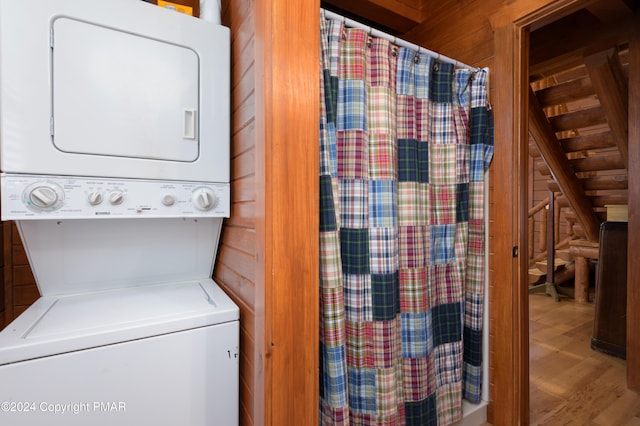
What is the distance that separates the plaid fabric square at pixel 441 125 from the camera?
58.8 inches

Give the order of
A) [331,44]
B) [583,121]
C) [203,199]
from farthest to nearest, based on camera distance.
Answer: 1. [583,121]
2. [331,44]
3. [203,199]

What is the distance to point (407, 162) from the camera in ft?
4.49

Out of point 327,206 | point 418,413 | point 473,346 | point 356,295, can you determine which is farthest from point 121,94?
point 473,346

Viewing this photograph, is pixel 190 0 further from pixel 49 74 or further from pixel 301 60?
pixel 301 60

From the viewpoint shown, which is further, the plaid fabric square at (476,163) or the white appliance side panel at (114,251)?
the plaid fabric square at (476,163)

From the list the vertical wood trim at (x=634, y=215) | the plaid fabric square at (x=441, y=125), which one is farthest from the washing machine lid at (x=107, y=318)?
the vertical wood trim at (x=634, y=215)

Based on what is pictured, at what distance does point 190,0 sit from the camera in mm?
1463

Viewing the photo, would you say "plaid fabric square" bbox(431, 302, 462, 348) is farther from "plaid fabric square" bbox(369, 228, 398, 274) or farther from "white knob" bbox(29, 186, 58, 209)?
"white knob" bbox(29, 186, 58, 209)

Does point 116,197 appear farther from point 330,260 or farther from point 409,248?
point 409,248

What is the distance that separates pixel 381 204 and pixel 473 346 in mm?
980

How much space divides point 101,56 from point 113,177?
37 centimetres

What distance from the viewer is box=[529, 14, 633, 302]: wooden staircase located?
2178 millimetres

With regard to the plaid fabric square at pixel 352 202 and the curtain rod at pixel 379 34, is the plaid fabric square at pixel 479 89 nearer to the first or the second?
the curtain rod at pixel 379 34

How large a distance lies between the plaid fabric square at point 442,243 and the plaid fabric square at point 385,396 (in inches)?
22.0
